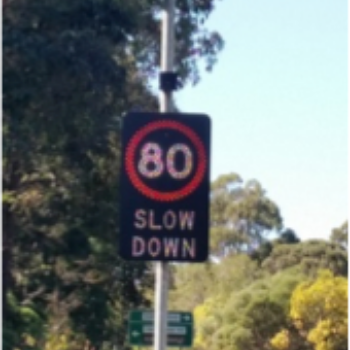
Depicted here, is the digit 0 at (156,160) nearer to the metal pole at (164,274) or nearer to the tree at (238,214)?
the metal pole at (164,274)

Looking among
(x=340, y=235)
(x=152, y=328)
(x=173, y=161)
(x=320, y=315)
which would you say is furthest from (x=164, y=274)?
(x=340, y=235)

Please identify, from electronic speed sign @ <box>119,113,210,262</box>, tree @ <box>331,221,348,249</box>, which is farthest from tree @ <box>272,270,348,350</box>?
electronic speed sign @ <box>119,113,210,262</box>

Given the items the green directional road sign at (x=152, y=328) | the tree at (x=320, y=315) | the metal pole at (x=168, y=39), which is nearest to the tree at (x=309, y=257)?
the tree at (x=320, y=315)

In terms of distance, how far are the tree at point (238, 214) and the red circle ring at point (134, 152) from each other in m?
45.6

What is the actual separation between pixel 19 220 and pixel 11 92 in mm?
3359

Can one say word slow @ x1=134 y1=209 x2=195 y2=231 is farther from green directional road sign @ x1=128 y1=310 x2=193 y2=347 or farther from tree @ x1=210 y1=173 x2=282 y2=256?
tree @ x1=210 y1=173 x2=282 y2=256

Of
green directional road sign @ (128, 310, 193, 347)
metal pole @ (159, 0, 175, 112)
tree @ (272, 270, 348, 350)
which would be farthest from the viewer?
tree @ (272, 270, 348, 350)

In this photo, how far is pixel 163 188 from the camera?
640 centimetres

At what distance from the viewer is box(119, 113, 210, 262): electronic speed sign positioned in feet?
20.9

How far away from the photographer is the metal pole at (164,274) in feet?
22.0

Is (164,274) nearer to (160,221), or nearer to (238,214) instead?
(160,221)

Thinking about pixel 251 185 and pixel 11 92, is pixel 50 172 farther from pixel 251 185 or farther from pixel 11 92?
pixel 251 185

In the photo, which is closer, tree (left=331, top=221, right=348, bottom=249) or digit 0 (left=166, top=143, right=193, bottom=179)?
digit 0 (left=166, top=143, right=193, bottom=179)

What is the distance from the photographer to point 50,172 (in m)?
20.8
